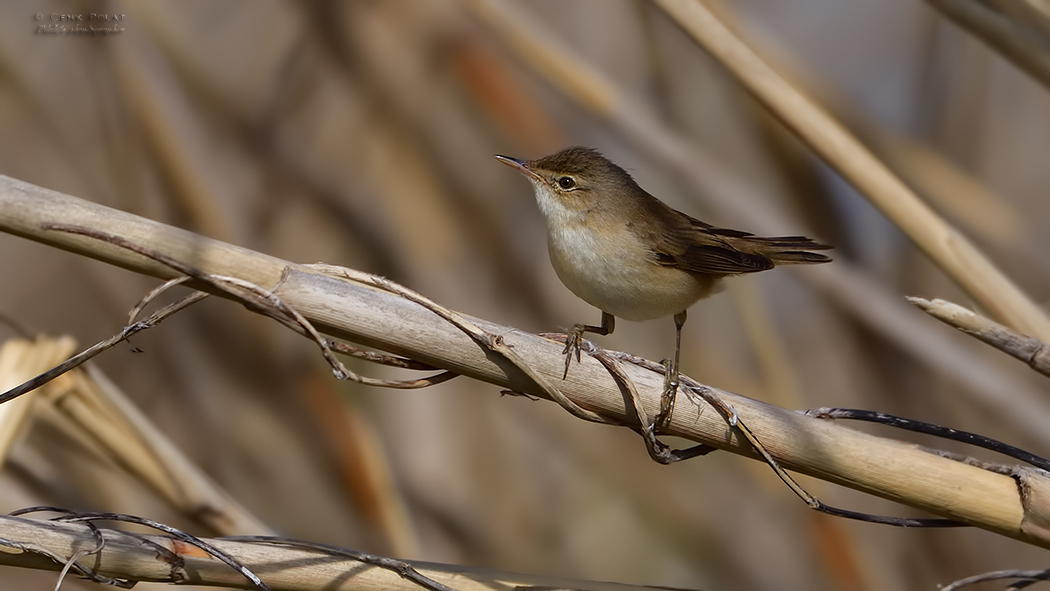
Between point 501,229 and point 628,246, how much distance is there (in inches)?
29.0

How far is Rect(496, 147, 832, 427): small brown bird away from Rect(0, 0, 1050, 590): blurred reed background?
274 mm

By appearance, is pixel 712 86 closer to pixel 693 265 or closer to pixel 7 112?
pixel 693 265

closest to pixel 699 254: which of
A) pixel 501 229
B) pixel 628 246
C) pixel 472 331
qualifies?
pixel 628 246

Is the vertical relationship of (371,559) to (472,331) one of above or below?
below

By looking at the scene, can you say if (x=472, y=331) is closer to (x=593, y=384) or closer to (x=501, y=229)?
(x=593, y=384)

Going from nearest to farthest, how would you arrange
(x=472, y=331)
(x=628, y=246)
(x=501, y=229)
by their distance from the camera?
(x=472, y=331) < (x=628, y=246) < (x=501, y=229)

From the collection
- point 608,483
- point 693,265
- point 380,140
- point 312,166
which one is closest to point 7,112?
point 312,166

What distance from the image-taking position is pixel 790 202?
98.0 inches

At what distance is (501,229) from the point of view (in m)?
2.46

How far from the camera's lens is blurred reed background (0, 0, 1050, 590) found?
2184mm

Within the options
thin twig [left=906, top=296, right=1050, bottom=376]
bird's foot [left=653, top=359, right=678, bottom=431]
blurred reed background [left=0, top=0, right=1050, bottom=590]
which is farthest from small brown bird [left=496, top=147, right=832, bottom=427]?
thin twig [left=906, top=296, right=1050, bottom=376]

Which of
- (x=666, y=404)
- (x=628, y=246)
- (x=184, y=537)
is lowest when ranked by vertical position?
Answer: (x=184, y=537)

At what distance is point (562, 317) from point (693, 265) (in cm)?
75

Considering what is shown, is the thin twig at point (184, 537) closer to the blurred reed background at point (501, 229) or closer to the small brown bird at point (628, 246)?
the small brown bird at point (628, 246)
